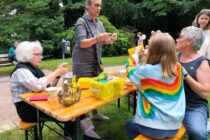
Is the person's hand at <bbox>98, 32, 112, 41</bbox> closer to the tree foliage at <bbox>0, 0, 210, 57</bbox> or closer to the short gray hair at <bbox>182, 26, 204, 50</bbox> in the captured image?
the short gray hair at <bbox>182, 26, 204, 50</bbox>

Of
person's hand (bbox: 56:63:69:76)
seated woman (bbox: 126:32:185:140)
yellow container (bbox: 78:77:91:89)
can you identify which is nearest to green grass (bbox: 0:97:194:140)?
yellow container (bbox: 78:77:91:89)

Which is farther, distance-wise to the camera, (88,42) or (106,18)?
(106,18)

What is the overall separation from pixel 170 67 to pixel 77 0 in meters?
14.4

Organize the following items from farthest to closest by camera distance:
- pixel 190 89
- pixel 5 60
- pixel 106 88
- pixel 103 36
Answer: pixel 5 60 < pixel 103 36 < pixel 190 89 < pixel 106 88

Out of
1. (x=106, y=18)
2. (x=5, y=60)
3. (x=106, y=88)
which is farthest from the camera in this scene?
(x=106, y=18)

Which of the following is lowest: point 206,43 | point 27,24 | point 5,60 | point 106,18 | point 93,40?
point 5,60

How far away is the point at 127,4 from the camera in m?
16.2

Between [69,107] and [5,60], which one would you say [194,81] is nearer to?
[69,107]

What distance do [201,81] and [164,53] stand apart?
62 cm

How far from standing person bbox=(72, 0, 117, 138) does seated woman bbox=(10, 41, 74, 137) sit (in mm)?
646

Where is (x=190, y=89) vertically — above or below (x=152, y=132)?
above

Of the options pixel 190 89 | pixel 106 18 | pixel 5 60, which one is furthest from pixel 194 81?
pixel 106 18

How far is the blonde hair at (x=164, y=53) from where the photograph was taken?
2.45 meters

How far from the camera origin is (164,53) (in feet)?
8.13
